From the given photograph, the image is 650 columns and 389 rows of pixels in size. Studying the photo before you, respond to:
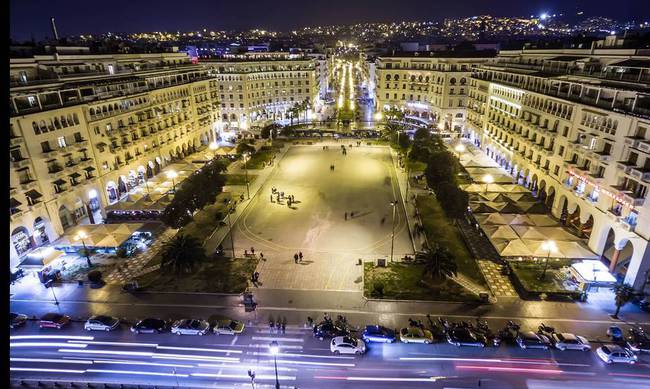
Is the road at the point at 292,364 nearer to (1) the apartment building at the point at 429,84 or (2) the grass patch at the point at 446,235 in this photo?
(2) the grass patch at the point at 446,235

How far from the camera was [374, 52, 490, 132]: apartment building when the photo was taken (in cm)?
11256

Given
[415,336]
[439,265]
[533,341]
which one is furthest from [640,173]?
[415,336]

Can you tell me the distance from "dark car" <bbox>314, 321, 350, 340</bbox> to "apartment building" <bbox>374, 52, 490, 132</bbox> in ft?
303

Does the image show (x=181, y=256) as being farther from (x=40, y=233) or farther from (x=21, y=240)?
(x=40, y=233)

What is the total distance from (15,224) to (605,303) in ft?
233

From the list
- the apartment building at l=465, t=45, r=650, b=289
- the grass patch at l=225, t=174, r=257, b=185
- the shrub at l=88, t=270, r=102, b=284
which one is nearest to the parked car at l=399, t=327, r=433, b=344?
the apartment building at l=465, t=45, r=650, b=289

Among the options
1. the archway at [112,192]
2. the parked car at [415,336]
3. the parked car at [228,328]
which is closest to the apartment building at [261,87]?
the archway at [112,192]

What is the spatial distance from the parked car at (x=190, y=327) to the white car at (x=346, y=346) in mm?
12984

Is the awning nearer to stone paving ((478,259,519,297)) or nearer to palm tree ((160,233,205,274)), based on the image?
palm tree ((160,233,205,274))

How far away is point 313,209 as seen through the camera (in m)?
64.6

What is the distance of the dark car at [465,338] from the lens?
36.2 metres

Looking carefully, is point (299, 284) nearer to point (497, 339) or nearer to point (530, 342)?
point (497, 339)

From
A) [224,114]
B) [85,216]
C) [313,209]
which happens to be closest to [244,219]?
[313,209]

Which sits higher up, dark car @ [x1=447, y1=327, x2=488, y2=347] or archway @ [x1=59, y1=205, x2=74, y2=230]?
archway @ [x1=59, y1=205, x2=74, y2=230]
